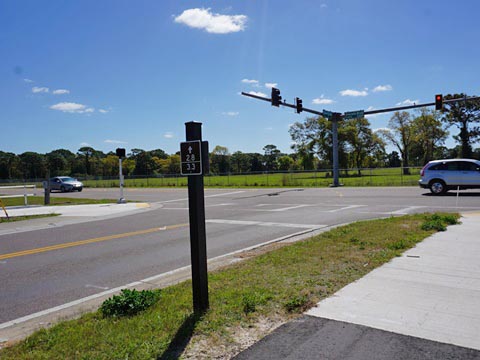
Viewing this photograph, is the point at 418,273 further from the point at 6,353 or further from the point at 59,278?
the point at 59,278

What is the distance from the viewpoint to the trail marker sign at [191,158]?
4.10 metres

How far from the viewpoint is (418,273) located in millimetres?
5527

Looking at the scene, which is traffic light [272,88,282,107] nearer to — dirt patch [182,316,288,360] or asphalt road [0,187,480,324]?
asphalt road [0,187,480,324]

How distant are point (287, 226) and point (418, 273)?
19.5ft

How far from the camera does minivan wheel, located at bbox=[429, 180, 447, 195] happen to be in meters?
19.3

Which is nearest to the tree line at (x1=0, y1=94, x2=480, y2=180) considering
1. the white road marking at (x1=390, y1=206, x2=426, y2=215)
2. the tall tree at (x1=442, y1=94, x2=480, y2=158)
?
the tall tree at (x1=442, y1=94, x2=480, y2=158)

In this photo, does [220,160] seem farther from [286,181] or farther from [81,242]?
[81,242]

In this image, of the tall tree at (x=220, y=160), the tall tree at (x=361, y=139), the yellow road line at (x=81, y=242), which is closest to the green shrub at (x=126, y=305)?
the yellow road line at (x=81, y=242)

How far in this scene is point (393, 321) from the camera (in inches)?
152

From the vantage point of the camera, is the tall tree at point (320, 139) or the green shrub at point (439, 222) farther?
the tall tree at point (320, 139)

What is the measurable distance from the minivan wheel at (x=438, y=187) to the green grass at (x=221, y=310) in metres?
14.1

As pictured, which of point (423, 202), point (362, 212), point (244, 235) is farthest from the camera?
point (423, 202)

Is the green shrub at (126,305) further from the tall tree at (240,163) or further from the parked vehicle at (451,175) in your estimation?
the tall tree at (240,163)

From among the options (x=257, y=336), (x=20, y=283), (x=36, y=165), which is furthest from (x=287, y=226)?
(x=36, y=165)
